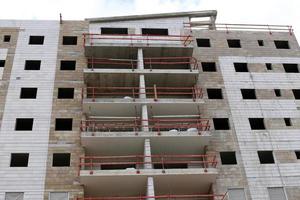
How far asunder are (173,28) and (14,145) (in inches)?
632

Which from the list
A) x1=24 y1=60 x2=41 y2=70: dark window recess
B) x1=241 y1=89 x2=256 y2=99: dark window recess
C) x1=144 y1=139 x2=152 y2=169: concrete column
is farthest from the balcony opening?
x1=144 y1=139 x2=152 y2=169: concrete column

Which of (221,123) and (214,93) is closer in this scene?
(221,123)

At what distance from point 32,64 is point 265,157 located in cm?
1797

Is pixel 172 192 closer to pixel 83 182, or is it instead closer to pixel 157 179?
pixel 157 179

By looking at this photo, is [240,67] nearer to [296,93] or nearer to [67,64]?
[296,93]

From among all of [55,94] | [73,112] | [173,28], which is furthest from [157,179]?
[173,28]

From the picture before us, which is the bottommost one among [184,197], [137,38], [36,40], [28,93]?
[184,197]

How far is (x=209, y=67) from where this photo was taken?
3331 centimetres

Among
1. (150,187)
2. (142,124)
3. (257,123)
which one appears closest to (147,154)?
(150,187)

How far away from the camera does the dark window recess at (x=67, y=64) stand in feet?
105

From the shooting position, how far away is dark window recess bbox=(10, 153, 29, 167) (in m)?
26.6

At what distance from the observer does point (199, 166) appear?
28109 mm

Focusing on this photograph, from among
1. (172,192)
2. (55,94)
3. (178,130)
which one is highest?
(55,94)

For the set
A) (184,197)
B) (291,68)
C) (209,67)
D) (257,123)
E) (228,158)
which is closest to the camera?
(184,197)
